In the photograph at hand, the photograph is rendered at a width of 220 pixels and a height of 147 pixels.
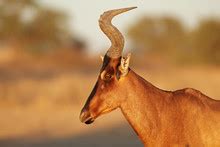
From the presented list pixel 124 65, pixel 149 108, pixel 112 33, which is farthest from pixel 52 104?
pixel 124 65

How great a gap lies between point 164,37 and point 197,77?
2881cm

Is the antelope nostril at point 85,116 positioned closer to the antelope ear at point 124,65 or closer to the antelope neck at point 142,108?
the antelope neck at point 142,108

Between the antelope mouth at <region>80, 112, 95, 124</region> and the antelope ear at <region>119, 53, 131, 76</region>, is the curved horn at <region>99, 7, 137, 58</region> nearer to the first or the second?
the antelope ear at <region>119, 53, 131, 76</region>

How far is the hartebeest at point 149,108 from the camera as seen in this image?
9703mm

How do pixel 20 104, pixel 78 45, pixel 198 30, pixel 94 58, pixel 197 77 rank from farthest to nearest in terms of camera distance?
pixel 78 45 → pixel 94 58 → pixel 198 30 → pixel 197 77 → pixel 20 104

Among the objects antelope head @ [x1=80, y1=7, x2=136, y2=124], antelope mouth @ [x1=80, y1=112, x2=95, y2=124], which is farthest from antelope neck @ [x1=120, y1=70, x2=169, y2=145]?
antelope mouth @ [x1=80, y1=112, x2=95, y2=124]

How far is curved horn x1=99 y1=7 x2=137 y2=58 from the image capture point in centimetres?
983

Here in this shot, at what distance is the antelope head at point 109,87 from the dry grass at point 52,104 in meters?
9.71

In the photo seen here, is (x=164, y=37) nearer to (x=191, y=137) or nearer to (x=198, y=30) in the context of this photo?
(x=198, y=30)

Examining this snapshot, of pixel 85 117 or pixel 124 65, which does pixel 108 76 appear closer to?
pixel 124 65

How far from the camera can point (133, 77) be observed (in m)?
9.91

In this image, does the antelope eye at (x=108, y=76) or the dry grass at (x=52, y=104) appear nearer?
the antelope eye at (x=108, y=76)

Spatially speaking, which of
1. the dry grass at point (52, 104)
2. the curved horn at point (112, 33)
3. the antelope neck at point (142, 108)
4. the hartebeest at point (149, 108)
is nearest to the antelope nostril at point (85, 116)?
the hartebeest at point (149, 108)

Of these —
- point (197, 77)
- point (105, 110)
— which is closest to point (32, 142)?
point (105, 110)
